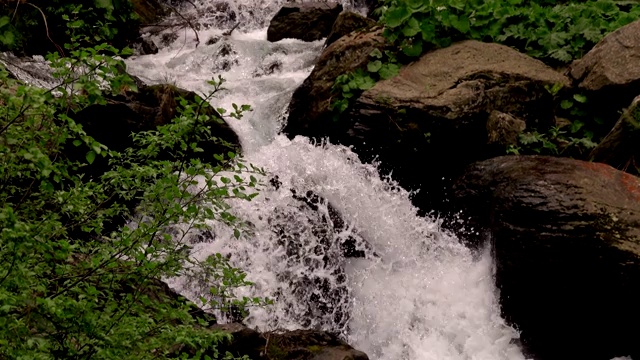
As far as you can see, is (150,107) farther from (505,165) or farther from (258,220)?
(505,165)

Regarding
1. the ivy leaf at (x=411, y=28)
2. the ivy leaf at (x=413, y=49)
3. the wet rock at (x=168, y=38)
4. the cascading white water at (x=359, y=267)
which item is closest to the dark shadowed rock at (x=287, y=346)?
the cascading white water at (x=359, y=267)

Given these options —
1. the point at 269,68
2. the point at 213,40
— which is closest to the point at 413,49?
the point at 269,68

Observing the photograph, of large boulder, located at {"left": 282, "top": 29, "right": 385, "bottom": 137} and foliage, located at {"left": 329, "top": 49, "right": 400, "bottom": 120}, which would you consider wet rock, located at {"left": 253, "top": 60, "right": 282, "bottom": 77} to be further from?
foliage, located at {"left": 329, "top": 49, "right": 400, "bottom": 120}

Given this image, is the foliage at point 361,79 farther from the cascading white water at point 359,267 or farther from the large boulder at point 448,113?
the cascading white water at point 359,267

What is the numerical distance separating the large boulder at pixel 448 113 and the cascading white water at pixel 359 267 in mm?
310

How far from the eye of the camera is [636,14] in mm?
7336

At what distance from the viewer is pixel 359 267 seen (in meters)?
6.32

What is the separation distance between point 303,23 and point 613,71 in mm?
6067

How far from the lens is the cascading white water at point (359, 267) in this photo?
5.70 metres

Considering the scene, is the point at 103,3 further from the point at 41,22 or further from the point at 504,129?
the point at 504,129

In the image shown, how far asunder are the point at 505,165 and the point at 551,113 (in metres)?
1.35

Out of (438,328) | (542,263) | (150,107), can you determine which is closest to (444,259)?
(438,328)

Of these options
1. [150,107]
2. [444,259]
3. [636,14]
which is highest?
[636,14]

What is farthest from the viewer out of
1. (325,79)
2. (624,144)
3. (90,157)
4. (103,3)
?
(103,3)
